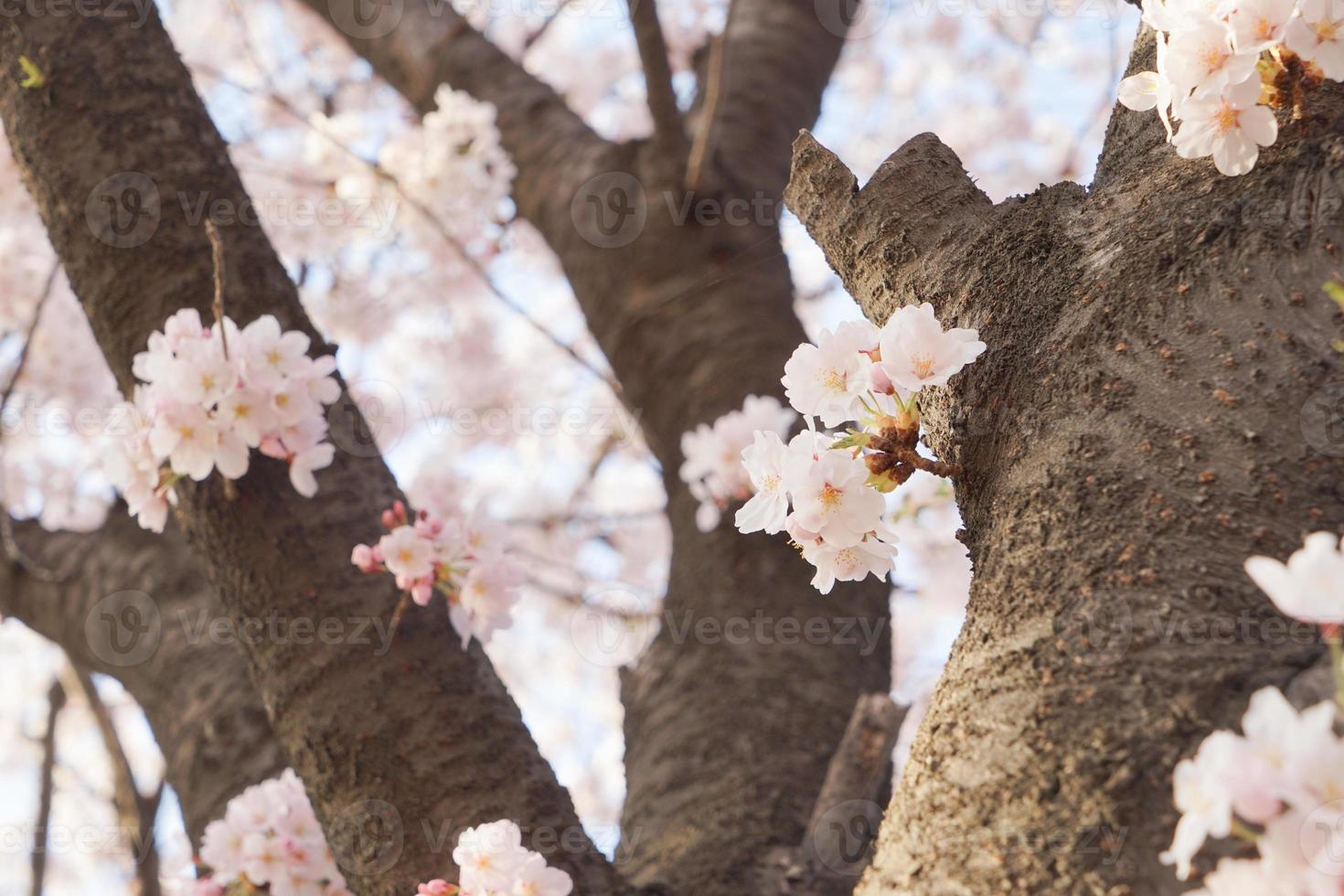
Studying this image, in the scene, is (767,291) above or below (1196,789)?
above

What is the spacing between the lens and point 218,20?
8273mm

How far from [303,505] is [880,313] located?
950 millimetres

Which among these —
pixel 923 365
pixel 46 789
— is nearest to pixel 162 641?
pixel 46 789

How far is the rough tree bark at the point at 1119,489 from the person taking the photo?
0.72 m

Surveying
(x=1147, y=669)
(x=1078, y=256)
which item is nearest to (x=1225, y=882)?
(x=1147, y=669)

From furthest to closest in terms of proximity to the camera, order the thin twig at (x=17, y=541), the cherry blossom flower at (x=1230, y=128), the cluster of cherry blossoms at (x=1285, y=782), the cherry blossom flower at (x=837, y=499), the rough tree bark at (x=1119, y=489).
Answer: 1. the thin twig at (x=17, y=541)
2. the cherry blossom flower at (x=837, y=499)
3. the cherry blossom flower at (x=1230, y=128)
4. the rough tree bark at (x=1119, y=489)
5. the cluster of cherry blossoms at (x=1285, y=782)

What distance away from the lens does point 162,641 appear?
7.42 feet

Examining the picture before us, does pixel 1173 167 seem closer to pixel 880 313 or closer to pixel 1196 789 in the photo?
pixel 880 313

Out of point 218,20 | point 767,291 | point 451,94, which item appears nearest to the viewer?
point 767,291

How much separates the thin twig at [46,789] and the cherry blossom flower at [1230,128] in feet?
12.3

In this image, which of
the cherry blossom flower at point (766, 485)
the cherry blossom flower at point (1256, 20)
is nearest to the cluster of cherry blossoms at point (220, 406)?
the cherry blossom flower at point (766, 485)

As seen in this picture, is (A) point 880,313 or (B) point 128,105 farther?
(B) point 128,105

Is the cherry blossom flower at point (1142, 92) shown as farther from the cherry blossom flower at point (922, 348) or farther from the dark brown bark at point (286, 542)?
the dark brown bark at point (286, 542)

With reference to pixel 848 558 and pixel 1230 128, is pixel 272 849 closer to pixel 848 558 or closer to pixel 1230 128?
pixel 848 558
